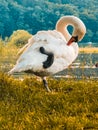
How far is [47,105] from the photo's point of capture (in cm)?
872

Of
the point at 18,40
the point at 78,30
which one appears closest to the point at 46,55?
the point at 78,30

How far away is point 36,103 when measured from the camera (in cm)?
891

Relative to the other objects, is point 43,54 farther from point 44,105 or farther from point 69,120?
point 69,120

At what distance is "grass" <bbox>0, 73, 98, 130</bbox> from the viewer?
744cm

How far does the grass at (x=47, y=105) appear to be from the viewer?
744cm

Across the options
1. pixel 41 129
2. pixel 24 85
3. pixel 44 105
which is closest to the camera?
pixel 41 129

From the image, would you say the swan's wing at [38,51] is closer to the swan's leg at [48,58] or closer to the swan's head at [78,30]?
the swan's leg at [48,58]

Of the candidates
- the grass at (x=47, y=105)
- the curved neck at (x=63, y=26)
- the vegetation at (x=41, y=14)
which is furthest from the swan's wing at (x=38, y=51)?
the vegetation at (x=41, y=14)

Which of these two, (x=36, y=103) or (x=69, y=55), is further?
(x=69, y=55)

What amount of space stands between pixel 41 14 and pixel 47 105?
109203 millimetres

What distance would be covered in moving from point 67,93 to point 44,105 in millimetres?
1238

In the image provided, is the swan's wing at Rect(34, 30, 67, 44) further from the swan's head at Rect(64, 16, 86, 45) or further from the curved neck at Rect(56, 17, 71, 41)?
the curved neck at Rect(56, 17, 71, 41)

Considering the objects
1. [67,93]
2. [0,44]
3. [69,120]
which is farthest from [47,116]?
[0,44]

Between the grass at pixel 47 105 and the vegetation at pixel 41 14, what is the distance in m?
95.3
